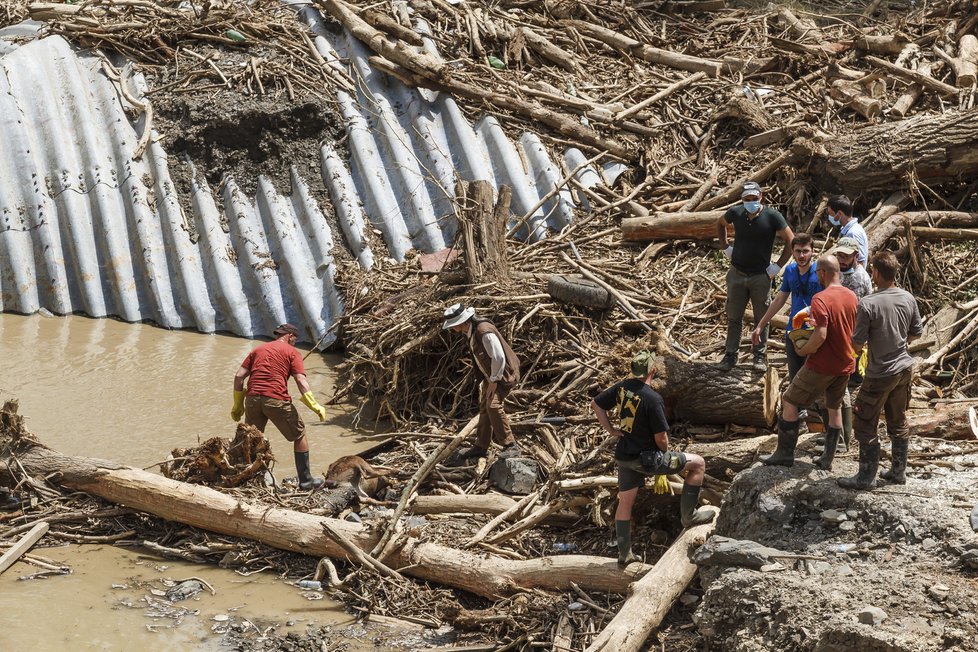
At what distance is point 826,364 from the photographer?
6746 millimetres

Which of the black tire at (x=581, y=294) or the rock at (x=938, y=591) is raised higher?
the black tire at (x=581, y=294)

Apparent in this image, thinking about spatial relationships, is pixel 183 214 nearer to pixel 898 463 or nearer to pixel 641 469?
pixel 641 469

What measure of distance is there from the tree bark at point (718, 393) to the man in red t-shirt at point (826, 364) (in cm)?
150

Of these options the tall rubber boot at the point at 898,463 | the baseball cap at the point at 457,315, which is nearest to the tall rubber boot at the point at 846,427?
the tall rubber boot at the point at 898,463

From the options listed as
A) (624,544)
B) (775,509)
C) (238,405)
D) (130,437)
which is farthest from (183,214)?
(775,509)

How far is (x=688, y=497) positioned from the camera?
288 inches

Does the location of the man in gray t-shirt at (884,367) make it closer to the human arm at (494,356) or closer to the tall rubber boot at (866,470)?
the tall rubber boot at (866,470)

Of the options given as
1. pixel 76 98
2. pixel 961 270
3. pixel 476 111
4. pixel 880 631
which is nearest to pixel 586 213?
pixel 476 111

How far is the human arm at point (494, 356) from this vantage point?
9.30m

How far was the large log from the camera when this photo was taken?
1189cm

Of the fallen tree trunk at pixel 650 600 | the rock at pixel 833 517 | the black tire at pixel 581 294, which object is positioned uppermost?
the black tire at pixel 581 294

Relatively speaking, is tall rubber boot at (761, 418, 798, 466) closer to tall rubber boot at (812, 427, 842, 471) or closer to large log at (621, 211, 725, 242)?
tall rubber boot at (812, 427, 842, 471)

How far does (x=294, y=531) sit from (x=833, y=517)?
3.95m

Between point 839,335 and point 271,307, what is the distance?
7.63 metres
